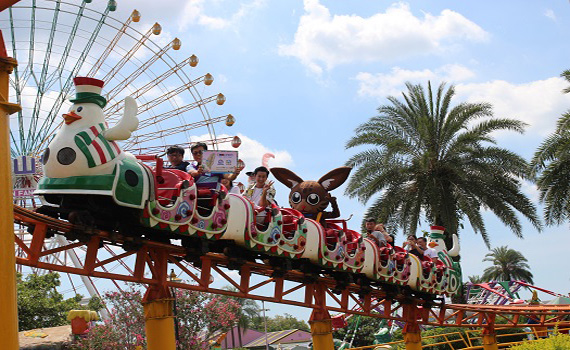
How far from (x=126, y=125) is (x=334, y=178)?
4948mm

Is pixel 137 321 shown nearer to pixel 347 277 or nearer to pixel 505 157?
pixel 347 277

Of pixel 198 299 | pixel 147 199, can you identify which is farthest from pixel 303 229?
pixel 198 299

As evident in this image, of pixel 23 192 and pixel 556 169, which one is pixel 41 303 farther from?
pixel 556 169

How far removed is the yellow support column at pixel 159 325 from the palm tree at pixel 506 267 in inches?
1787

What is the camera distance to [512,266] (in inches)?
2056

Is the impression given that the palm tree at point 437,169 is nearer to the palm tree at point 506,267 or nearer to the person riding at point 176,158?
the person riding at point 176,158

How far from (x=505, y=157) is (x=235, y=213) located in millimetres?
14920

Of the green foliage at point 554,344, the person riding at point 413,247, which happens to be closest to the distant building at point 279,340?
the person riding at point 413,247

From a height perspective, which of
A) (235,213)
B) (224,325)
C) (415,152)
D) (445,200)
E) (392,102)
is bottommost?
(224,325)

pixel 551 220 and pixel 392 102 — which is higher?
pixel 392 102

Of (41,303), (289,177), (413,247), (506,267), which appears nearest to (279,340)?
(506,267)

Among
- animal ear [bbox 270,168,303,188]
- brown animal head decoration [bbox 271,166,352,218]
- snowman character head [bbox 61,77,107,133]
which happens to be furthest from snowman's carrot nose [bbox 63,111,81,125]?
animal ear [bbox 270,168,303,188]

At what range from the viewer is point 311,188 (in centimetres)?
1170

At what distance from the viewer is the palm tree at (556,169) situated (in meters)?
19.2
